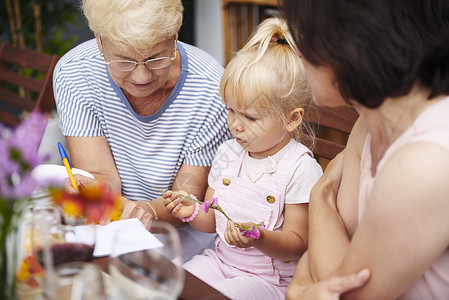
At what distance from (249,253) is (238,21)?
2.82m

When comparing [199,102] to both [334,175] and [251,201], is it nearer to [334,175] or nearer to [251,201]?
[251,201]

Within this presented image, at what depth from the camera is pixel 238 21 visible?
3.98 m

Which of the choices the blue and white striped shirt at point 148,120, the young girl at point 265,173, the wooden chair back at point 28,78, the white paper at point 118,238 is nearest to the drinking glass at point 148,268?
the white paper at point 118,238

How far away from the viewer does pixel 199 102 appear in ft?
5.74

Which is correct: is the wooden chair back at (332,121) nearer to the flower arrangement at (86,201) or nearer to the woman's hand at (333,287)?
Result: the woman's hand at (333,287)

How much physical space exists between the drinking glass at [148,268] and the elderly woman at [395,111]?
35 centimetres

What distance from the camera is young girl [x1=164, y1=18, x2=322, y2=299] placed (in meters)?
1.41

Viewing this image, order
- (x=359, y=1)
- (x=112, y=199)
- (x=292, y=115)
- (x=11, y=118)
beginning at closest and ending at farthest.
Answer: (x=112, y=199) → (x=359, y=1) → (x=292, y=115) → (x=11, y=118)

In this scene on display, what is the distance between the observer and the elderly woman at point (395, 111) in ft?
2.77

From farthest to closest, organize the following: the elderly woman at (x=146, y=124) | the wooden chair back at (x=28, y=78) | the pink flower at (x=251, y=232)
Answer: the wooden chair back at (x=28, y=78)
the elderly woman at (x=146, y=124)
the pink flower at (x=251, y=232)

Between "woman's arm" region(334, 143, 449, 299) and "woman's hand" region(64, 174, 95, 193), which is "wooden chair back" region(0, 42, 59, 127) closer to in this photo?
"woman's hand" region(64, 174, 95, 193)

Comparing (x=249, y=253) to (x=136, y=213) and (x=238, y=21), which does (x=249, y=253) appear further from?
(x=238, y=21)

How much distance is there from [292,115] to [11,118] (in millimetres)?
1792

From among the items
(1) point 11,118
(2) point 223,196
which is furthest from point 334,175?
(1) point 11,118
